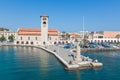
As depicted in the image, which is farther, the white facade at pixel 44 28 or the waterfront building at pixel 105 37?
the waterfront building at pixel 105 37

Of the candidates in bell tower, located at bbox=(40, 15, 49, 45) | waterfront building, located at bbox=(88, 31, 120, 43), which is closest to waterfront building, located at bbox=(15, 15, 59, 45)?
bell tower, located at bbox=(40, 15, 49, 45)

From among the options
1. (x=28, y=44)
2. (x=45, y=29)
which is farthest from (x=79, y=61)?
(x=28, y=44)

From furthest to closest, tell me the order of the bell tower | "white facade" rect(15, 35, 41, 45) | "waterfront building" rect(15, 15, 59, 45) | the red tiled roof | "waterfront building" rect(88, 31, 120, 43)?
"waterfront building" rect(88, 31, 120, 43), the red tiled roof, "white facade" rect(15, 35, 41, 45), "waterfront building" rect(15, 15, 59, 45), the bell tower

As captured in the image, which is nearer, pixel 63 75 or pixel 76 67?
pixel 63 75

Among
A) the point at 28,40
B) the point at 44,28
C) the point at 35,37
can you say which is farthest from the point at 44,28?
the point at 28,40

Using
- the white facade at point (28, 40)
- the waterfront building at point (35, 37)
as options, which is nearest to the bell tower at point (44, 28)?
the waterfront building at point (35, 37)

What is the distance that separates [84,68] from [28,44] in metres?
77.2

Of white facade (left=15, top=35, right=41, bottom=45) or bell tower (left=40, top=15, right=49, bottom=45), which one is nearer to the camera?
bell tower (left=40, top=15, right=49, bottom=45)

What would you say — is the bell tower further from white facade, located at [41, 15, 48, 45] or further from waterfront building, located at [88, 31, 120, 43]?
waterfront building, located at [88, 31, 120, 43]

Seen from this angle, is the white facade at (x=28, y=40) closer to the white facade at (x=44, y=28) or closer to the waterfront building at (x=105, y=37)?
the white facade at (x=44, y=28)

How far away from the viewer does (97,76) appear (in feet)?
123

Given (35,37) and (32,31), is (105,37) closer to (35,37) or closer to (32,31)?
(35,37)

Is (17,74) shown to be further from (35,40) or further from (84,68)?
(35,40)

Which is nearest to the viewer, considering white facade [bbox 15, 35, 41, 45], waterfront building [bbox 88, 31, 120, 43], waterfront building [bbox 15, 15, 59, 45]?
waterfront building [bbox 15, 15, 59, 45]
